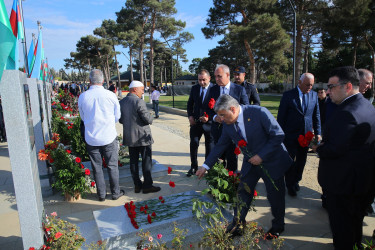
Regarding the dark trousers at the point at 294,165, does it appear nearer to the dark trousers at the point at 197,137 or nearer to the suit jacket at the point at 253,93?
the suit jacket at the point at 253,93

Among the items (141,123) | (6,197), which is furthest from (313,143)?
(6,197)

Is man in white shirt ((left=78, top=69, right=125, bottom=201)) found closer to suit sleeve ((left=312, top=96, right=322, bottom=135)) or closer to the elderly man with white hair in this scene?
the elderly man with white hair

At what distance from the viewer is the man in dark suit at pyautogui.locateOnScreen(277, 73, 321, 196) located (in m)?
3.84

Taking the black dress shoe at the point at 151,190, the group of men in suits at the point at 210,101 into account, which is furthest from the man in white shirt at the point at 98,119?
the group of men in suits at the point at 210,101

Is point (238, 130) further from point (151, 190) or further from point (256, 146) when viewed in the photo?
point (151, 190)

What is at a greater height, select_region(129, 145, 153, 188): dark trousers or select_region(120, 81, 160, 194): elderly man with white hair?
select_region(120, 81, 160, 194): elderly man with white hair

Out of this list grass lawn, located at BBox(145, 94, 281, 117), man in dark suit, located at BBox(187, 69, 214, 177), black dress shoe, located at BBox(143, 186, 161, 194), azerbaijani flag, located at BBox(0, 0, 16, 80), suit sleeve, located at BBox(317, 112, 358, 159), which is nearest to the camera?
suit sleeve, located at BBox(317, 112, 358, 159)

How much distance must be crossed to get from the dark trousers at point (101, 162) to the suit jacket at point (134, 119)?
27 cm

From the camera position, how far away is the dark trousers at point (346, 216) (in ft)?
7.33

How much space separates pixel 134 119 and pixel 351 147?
2898 millimetres

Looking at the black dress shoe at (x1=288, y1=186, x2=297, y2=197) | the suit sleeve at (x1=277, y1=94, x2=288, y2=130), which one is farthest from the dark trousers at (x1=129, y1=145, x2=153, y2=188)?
the black dress shoe at (x1=288, y1=186, x2=297, y2=197)

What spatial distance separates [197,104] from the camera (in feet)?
15.4

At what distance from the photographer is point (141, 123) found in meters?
4.01

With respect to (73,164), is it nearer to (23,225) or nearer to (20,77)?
(23,225)
